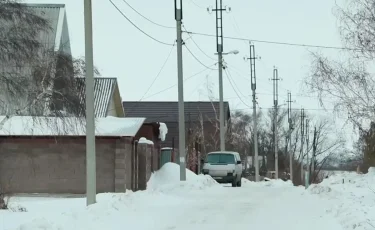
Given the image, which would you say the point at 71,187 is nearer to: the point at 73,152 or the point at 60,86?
the point at 73,152

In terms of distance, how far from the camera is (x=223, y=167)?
34.8 metres

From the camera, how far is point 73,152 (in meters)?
23.9

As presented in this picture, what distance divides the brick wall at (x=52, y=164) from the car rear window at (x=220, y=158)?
1173 cm

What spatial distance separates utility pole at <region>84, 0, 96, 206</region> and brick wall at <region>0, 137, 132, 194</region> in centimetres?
874

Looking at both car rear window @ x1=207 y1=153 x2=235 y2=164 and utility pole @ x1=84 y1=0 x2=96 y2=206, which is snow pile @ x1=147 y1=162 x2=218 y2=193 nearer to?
car rear window @ x1=207 y1=153 x2=235 y2=164

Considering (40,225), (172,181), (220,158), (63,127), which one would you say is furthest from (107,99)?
(40,225)

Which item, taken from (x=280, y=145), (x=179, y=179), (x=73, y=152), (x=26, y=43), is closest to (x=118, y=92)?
(x=179, y=179)

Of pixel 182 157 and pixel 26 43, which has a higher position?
pixel 26 43

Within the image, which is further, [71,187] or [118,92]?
[118,92]

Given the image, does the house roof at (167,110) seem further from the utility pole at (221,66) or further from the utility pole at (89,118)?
the utility pole at (89,118)

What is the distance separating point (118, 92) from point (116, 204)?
89.8ft

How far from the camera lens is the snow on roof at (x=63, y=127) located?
19780 mm

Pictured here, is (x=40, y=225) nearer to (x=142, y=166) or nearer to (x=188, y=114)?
(x=142, y=166)

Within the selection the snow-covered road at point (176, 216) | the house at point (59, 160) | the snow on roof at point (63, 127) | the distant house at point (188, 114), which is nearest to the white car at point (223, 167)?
the snow on roof at point (63, 127)
